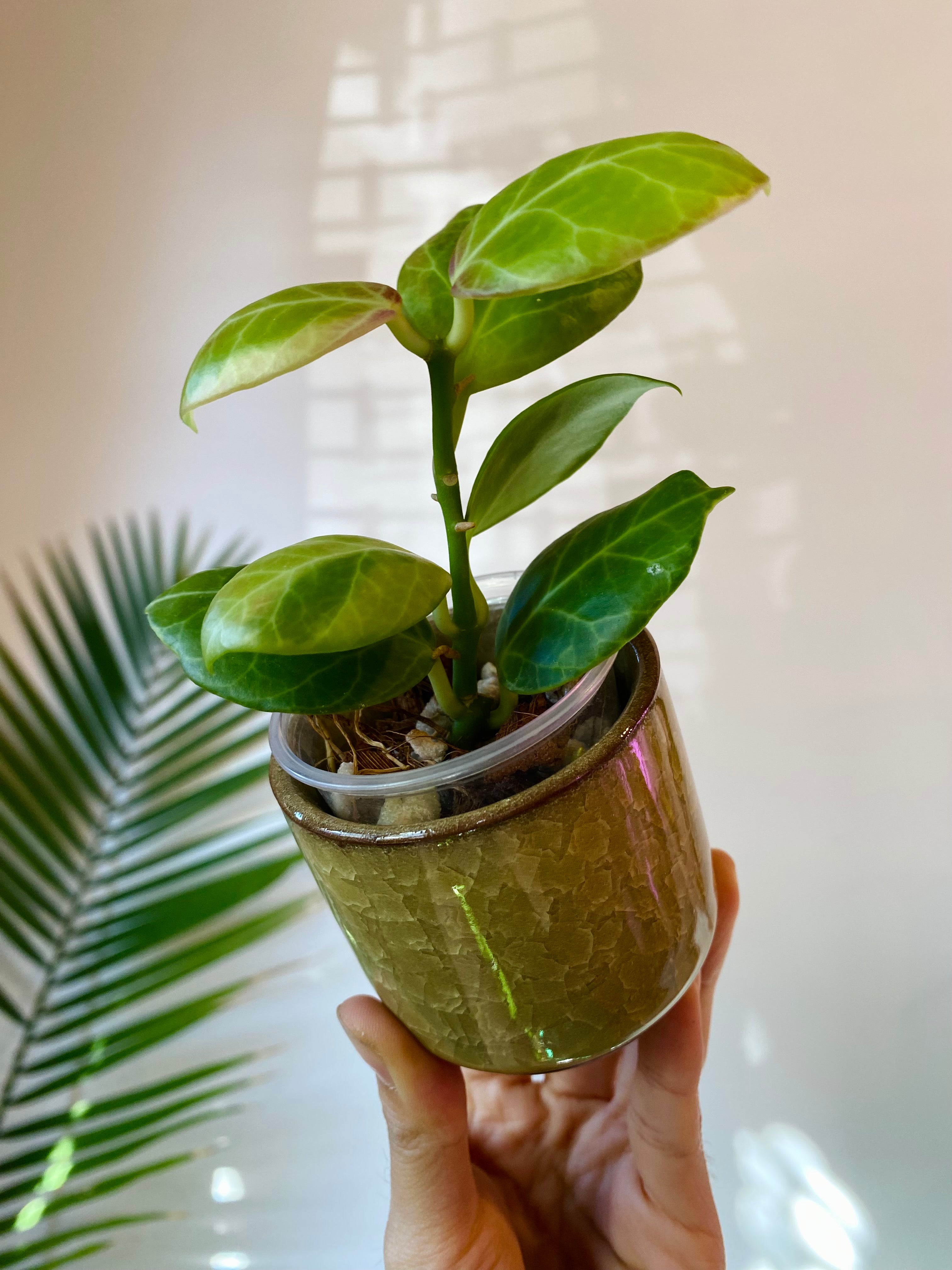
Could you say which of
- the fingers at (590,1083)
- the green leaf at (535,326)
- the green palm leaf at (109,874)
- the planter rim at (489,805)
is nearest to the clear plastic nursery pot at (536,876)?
the planter rim at (489,805)

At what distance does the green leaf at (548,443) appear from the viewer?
38 cm

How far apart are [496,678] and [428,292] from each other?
0.19 meters

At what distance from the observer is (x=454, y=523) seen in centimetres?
39

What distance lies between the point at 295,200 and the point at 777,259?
22.8 inches

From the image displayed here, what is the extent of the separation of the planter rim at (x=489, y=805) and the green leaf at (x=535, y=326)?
0.44ft

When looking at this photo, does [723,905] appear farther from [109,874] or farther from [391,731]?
[109,874]

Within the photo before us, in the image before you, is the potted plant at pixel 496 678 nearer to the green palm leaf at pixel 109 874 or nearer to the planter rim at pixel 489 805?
the planter rim at pixel 489 805

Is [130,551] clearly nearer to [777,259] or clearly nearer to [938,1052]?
[777,259]

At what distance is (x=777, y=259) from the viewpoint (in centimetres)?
99

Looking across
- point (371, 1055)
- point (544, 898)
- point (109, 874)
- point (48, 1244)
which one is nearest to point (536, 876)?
point (544, 898)

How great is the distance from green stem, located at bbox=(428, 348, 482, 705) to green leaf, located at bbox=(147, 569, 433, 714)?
20 mm

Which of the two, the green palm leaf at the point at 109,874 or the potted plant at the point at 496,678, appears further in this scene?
the green palm leaf at the point at 109,874

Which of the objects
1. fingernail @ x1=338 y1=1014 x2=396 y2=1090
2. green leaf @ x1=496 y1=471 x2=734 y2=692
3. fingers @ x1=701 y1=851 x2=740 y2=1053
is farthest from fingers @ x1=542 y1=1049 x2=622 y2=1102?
green leaf @ x1=496 y1=471 x2=734 y2=692

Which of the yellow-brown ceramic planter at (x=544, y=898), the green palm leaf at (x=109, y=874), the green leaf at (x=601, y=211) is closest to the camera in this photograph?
the green leaf at (x=601, y=211)
